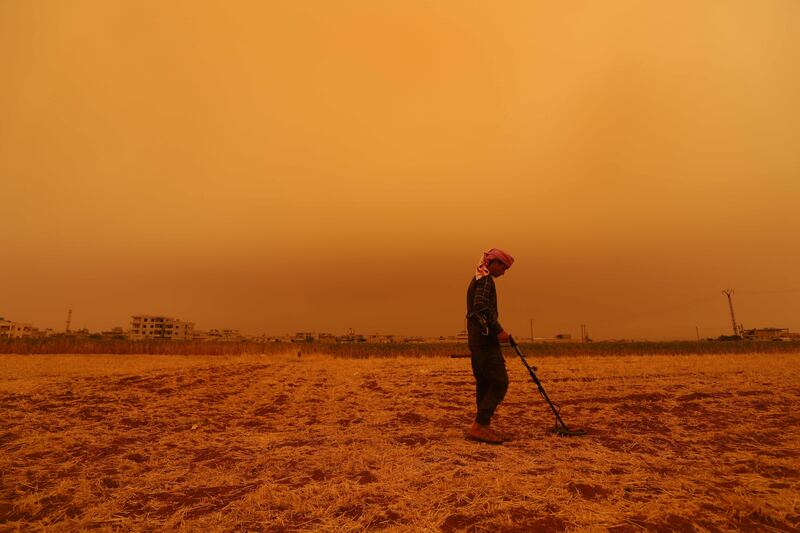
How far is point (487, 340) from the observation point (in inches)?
237

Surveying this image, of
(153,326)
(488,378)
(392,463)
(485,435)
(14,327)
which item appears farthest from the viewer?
(153,326)

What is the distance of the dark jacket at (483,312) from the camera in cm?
595

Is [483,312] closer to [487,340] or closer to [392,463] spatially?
[487,340]

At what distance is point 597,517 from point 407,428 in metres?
3.69

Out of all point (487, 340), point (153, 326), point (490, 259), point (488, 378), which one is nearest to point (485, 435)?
point (488, 378)

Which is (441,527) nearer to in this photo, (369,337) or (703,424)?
(703,424)

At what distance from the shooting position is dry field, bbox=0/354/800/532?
10.7 feet

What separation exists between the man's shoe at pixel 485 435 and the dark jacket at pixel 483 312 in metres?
1.16

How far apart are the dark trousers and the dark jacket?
0.43 feet

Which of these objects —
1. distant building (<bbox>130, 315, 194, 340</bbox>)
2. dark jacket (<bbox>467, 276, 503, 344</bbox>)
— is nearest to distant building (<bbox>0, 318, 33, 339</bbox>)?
distant building (<bbox>130, 315, 194, 340</bbox>)

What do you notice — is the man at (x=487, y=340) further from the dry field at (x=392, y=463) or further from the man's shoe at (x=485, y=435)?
the dry field at (x=392, y=463)

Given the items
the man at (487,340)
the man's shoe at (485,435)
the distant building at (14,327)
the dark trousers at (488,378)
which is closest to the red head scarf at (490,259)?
the man at (487,340)

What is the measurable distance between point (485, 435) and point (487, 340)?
4.14 feet

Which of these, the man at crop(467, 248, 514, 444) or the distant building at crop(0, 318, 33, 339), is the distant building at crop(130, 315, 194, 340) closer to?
the distant building at crop(0, 318, 33, 339)
